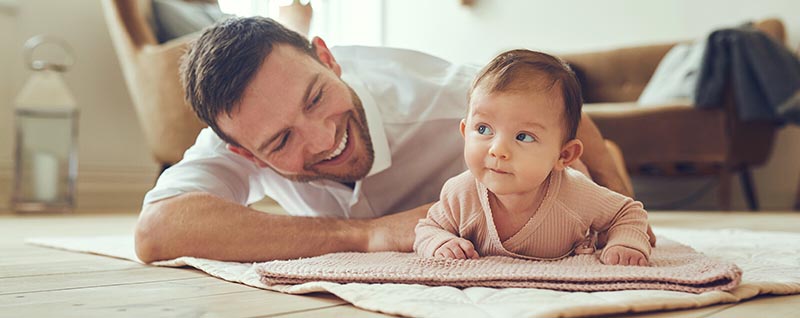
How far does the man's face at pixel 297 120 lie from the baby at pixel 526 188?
23 centimetres

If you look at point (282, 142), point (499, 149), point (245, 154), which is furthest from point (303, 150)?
point (499, 149)

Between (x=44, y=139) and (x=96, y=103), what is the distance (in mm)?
405

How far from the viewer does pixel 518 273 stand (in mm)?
851

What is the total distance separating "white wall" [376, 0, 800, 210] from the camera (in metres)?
3.51

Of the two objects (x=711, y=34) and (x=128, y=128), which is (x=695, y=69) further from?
(x=128, y=128)

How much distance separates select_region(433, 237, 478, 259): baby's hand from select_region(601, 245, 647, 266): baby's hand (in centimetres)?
17

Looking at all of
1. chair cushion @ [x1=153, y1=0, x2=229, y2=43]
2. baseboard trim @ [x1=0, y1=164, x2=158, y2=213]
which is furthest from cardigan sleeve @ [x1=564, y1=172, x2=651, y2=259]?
baseboard trim @ [x1=0, y1=164, x2=158, y2=213]

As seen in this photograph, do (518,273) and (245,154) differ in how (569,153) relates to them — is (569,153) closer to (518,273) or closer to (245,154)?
(518,273)

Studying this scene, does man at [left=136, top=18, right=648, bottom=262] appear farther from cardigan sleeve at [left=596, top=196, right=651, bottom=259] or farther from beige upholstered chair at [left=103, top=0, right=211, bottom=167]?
beige upholstered chair at [left=103, top=0, right=211, bottom=167]

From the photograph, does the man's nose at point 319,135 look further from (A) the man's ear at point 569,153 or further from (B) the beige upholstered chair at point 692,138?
(B) the beige upholstered chair at point 692,138

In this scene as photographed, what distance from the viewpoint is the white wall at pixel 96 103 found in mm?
3066

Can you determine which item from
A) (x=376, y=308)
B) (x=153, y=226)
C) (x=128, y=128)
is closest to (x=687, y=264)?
(x=376, y=308)

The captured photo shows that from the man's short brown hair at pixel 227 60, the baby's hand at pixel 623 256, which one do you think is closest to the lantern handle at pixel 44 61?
the man's short brown hair at pixel 227 60

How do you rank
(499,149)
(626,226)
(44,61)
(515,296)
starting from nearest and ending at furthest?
(515,296), (499,149), (626,226), (44,61)
